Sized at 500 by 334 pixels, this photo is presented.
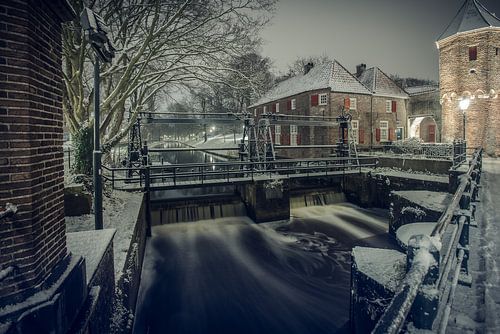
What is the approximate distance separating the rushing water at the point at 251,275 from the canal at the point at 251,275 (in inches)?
1.0

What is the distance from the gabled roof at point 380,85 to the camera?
99.6 ft

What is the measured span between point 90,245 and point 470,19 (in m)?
30.7

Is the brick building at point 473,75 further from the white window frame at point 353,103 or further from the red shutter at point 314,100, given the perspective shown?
the red shutter at point 314,100

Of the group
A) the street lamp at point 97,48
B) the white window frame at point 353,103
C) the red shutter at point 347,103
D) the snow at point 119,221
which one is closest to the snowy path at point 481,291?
the snow at point 119,221

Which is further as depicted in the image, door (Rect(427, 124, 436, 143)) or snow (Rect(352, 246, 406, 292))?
door (Rect(427, 124, 436, 143))

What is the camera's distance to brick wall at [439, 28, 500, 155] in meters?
21.7

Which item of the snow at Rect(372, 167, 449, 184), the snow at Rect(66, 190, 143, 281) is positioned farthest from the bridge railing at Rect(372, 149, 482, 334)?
the snow at Rect(372, 167, 449, 184)

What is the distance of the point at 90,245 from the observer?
451 cm

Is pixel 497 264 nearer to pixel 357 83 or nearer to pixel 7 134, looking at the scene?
pixel 7 134

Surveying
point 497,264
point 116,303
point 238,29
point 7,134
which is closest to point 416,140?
point 238,29

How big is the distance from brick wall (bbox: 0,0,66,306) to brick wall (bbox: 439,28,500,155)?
1077 inches

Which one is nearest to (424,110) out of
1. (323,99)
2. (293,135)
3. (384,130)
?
(384,130)

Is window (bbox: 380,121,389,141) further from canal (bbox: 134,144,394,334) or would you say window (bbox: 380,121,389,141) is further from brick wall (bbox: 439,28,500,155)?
canal (bbox: 134,144,394,334)

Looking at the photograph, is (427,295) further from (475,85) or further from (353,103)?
(353,103)
